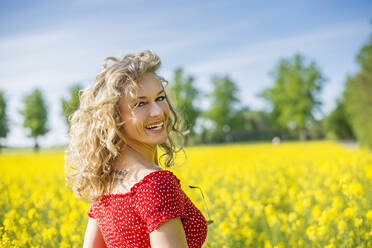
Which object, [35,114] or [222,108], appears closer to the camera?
[35,114]

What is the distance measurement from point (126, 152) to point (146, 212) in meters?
0.32

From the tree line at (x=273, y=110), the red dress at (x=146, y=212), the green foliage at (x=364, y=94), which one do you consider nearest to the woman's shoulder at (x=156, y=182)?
the red dress at (x=146, y=212)

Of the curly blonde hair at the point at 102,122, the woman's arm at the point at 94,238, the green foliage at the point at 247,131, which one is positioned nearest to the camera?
the curly blonde hair at the point at 102,122

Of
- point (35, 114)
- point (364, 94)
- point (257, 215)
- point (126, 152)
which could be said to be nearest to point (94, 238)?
point (126, 152)

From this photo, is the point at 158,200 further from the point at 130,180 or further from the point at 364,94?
the point at 364,94

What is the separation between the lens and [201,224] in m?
1.24

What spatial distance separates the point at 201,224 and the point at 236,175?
222 inches

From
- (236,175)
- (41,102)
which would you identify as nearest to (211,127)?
(41,102)

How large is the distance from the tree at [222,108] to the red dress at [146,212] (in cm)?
3817

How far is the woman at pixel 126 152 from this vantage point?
44.3 inches

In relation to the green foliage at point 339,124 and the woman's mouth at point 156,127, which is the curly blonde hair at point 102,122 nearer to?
the woman's mouth at point 156,127

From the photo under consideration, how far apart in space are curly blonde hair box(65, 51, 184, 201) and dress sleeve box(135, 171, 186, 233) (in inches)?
9.5

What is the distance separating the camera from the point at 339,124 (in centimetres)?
4131

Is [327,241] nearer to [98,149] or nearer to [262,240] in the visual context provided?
[262,240]
